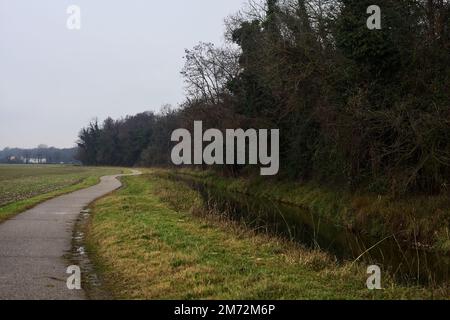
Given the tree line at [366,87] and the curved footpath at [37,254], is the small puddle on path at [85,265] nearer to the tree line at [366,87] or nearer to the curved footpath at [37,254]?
the curved footpath at [37,254]

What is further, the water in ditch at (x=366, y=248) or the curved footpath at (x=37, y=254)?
the water in ditch at (x=366, y=248)

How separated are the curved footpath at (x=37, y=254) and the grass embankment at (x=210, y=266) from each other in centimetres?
78

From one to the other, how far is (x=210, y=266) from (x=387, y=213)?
36.3 ft

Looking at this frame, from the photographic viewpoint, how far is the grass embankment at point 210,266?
305 inches

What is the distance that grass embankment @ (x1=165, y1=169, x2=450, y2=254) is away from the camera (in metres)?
15.6

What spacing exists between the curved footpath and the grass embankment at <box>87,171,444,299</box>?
783mm

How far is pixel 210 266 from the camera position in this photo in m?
9.25

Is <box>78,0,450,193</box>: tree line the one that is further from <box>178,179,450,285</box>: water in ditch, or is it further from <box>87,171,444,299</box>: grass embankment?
<box>87,171,444,299</box>: grass embankment

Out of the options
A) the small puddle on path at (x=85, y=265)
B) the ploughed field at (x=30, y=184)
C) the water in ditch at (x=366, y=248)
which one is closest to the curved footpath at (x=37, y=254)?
the small puddle on path at (x=85, y=265)

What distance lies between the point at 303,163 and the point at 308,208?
5949 millimetres

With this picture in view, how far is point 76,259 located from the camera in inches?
429

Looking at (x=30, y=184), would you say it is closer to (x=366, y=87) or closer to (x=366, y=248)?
(x=366, y=87)

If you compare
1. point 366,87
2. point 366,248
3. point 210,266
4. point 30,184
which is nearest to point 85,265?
point 210,266
